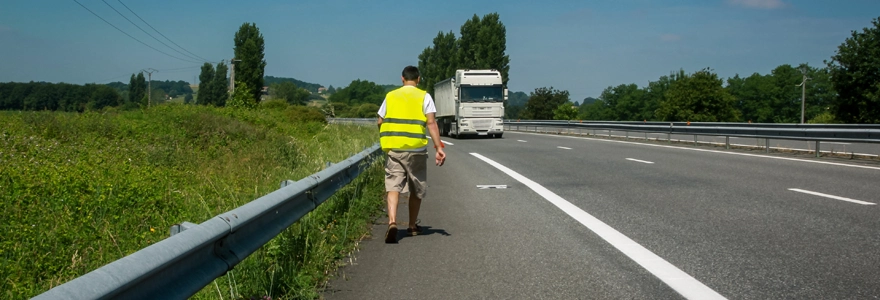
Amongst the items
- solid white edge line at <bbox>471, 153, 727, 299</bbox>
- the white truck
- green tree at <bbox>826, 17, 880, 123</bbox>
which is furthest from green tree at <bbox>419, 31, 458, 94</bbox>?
solid white edge line at <bbox>471, 153, 727, 299</bbox>

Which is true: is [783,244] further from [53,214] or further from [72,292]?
[53,214]

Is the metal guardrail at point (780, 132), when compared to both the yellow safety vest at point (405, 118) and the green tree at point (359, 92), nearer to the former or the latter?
the yellow safety vest at point (405, 118)

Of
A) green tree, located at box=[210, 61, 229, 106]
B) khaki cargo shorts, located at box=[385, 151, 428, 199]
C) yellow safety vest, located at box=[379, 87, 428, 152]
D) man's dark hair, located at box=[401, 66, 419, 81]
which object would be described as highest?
green tree, located at box=[210, 61, 229, 106]

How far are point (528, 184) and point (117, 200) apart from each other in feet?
22.3

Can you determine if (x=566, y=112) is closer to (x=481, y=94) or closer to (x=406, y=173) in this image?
(x=481, y=94)

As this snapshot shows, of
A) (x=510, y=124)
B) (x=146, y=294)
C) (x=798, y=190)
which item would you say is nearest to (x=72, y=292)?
(x=146, y=294)

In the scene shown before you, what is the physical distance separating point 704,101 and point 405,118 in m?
109

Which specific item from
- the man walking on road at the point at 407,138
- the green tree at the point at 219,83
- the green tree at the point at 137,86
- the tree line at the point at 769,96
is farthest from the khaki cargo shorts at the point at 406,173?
the green tree at the point at 219,83

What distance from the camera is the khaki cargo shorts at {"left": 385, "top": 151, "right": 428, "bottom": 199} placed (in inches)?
308

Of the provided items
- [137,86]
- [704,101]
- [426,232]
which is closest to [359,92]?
[137,86]

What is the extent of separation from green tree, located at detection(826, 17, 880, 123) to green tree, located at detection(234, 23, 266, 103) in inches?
2209

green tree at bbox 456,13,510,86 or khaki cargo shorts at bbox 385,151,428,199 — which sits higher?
green tree at bbox 456,13,510,86

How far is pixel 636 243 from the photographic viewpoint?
6.98 metres

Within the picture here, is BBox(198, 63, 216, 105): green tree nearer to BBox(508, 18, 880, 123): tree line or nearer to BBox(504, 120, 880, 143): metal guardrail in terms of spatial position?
BBox(508, 18, 880, 123): tree line
